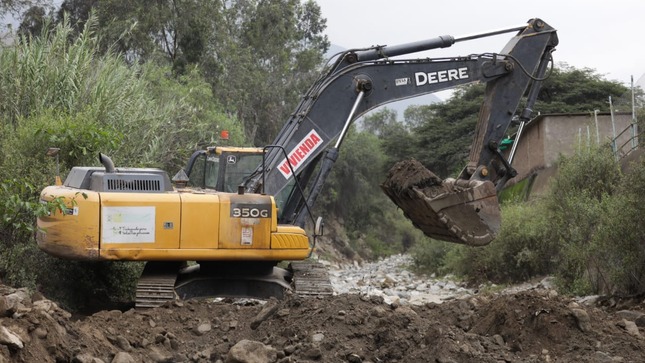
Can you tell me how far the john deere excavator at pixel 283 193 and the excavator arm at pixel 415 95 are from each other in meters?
0.02

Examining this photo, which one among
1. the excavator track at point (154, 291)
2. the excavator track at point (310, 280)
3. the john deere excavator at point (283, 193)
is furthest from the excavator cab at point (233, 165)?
the excavator track at point (154, 291)

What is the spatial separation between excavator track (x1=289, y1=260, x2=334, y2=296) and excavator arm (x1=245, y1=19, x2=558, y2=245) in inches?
24.1

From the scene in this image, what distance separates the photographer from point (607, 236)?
14.4 metres

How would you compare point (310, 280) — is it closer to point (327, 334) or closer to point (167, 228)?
point (167, 228)

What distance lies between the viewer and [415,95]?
1295 cm

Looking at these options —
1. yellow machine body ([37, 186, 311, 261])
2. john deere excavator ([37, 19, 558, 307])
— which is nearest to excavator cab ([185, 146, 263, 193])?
john deere excavator ([37, 19, 558, 307])

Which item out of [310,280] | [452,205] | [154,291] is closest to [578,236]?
[452,205]

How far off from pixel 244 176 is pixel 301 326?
4474 mm

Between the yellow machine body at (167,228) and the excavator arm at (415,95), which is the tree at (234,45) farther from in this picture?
the yellow machine body at (167,228)

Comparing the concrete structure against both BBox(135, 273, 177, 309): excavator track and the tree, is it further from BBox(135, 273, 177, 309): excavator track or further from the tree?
BBox(135, 273, 177, 309): excavator track

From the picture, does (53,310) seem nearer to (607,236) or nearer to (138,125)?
(607,236)

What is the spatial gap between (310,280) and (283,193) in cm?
136

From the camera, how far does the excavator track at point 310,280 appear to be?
434 inches

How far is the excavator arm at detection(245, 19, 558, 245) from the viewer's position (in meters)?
11.2
